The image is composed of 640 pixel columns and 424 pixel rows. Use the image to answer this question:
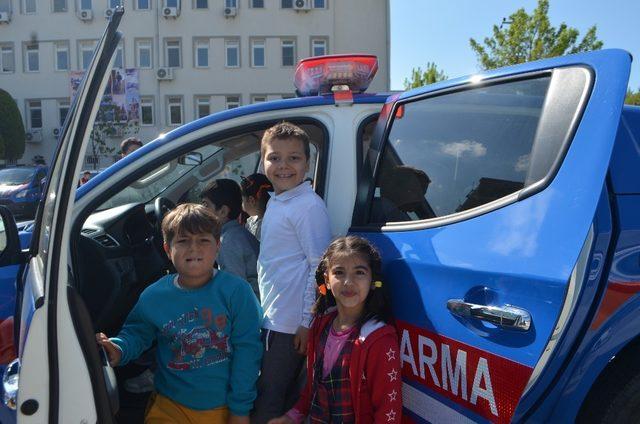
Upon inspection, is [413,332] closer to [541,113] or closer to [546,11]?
[541,113]

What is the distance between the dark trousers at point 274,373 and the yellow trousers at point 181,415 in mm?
171

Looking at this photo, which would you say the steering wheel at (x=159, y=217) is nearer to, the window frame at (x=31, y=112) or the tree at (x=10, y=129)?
the tree at (x=10, y=129)

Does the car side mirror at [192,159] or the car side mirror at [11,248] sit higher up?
the car side mirror at [192,159]

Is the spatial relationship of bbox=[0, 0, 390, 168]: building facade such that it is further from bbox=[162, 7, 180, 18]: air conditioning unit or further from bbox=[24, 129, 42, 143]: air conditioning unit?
bbox=[24, 129, 42, 143]: air conditioning unit

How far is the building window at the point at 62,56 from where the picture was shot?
28062mm

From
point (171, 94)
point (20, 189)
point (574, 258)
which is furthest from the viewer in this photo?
point (171, 94)

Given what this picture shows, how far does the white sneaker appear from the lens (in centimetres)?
258

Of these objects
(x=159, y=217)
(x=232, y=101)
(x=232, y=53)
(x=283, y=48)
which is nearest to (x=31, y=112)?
(x=232, y=101)

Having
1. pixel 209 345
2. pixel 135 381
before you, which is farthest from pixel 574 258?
pixel 135 381

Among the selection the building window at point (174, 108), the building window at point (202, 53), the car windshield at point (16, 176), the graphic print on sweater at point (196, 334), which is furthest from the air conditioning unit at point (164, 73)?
the graphic print on sweater at point (196, 334)

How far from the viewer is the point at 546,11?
57.0ft

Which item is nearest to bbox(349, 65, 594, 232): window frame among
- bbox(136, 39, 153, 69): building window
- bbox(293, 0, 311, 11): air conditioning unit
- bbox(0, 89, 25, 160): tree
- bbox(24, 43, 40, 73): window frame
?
bbox(293, 0, 311, 11): air conditioning unit

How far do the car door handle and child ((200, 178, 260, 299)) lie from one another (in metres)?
1.19

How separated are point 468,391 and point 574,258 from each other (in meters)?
0.49
